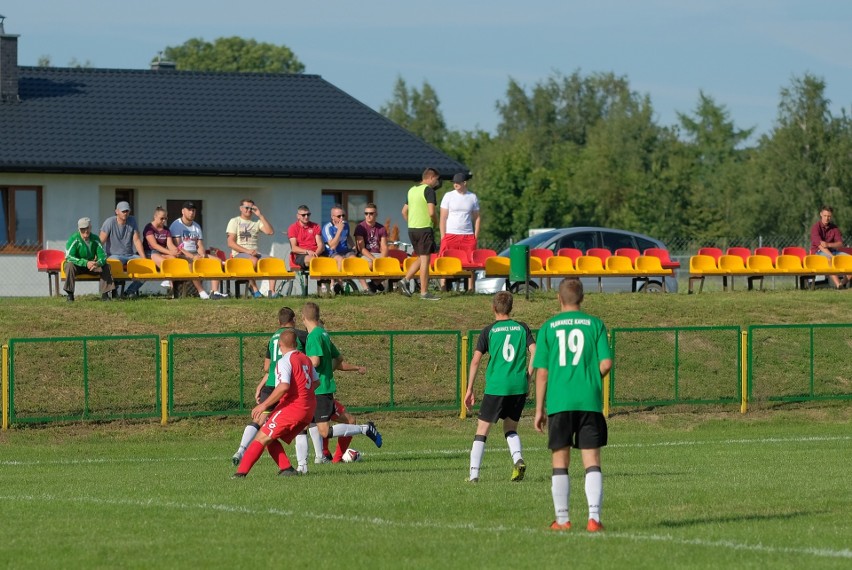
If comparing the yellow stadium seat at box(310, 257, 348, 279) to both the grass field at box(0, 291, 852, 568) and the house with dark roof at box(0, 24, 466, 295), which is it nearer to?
the grass field at box(0, 291, 852, 568)

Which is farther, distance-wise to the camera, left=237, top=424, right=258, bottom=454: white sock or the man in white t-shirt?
the man in white t-shirt

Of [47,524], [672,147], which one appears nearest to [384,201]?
[47,524]

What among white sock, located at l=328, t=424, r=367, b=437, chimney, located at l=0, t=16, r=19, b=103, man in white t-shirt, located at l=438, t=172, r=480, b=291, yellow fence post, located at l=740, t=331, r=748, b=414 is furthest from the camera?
chimney, located at l=0, t=16, r=19, b=103

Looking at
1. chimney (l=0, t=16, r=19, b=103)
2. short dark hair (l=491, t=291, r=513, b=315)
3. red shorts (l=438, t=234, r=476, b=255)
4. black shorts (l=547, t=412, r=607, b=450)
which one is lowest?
black shorts (l=547, t=412, r=607, b=450)

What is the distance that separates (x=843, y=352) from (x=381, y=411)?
8.13m

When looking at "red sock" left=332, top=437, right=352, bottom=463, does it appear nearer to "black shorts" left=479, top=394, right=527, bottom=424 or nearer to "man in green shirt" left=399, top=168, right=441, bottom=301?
"black shorts" left=479, top=394, right=527, bottom=424

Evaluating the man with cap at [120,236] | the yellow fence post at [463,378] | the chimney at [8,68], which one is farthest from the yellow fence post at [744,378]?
the chimney at [8,68]

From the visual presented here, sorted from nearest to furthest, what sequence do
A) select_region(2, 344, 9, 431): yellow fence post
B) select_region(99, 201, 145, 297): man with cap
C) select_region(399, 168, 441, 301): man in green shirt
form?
select_region(2, 344, 9, 431): yellow fence post → select_region(399, 168, 441, 301): man in green shirt → select_region(99, 201, 145, 297): man with cap

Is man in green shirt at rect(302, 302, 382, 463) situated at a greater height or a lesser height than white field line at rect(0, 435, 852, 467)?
greater

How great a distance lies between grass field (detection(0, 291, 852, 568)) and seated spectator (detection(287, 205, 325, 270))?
38.9 inches

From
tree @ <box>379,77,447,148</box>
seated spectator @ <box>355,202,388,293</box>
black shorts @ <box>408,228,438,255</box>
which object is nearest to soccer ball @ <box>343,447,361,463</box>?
black shorts @ <box>408,228,438,255</box>

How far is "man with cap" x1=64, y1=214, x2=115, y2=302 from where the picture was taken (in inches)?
948

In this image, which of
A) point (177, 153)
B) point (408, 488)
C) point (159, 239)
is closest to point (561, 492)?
point (408, 488)

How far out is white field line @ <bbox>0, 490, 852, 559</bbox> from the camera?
375 inches
